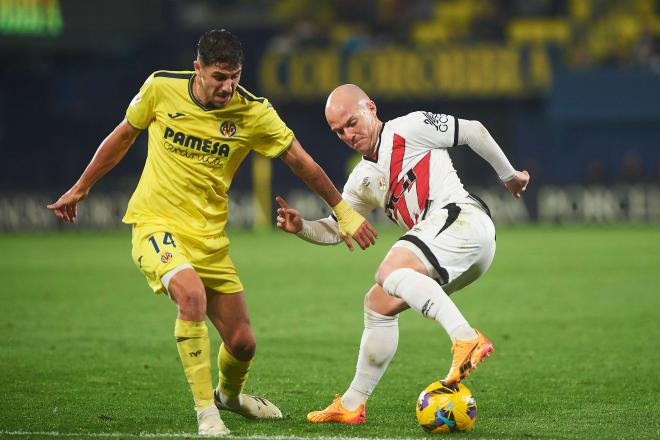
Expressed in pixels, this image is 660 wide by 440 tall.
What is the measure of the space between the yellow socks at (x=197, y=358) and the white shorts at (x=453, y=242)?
3.93 ft

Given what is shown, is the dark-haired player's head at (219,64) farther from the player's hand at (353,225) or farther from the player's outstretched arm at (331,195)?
the player's hand at (353,225)

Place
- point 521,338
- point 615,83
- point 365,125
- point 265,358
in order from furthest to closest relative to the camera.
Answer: point 615,83, point 521,338, point 265,358, point 365,125

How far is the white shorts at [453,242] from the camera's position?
6.13m

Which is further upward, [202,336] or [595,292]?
[202,336]

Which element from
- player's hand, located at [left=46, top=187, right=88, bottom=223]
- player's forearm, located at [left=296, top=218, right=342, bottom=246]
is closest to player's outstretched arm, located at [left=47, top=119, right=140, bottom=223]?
player's hand, located at [left=46, top=187, right=88, bottom=223]

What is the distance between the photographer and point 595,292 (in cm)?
1354

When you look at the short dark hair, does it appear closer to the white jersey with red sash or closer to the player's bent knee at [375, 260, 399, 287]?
the white jersey with red sash

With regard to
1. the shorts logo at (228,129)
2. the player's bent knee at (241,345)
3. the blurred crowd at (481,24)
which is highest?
the shorts logo at (228,129)

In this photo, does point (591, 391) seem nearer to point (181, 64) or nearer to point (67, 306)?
point (67, 306)

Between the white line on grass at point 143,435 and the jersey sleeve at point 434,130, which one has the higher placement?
the jersey sleeve at point 434,130

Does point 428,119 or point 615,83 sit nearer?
point 428,119

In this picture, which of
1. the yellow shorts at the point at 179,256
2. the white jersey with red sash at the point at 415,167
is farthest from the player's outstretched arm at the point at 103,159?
the white jersey with red sash at the point at 415,167

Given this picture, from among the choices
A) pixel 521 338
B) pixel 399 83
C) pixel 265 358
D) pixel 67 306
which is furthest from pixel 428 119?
pixel 399 83

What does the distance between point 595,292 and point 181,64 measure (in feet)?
50.9
